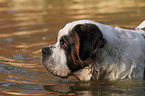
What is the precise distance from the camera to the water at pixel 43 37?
16.4ft

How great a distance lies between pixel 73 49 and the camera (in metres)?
4.93

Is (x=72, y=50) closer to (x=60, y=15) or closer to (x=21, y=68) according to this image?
(x=21, y=68)

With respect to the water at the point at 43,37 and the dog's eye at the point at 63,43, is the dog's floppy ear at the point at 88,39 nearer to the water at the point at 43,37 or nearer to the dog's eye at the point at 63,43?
the dog's eye at the point at 63,43

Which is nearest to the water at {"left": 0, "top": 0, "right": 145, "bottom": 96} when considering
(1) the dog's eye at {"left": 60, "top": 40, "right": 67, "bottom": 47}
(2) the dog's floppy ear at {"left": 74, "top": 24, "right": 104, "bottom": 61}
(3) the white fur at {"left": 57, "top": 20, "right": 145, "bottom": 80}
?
(3) the white fur at {"left": 57, "top": 20, "right": 145, "bottom": 80}

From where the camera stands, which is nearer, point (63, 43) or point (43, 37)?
point (63, 43)

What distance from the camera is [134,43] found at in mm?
4918

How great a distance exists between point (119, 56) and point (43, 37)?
14.3 ft

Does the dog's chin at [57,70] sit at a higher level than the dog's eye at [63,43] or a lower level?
lower

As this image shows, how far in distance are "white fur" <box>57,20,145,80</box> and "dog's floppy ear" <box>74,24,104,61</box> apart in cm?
16

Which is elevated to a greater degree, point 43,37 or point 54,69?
point 54,69

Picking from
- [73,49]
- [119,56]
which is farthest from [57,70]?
[119,56]

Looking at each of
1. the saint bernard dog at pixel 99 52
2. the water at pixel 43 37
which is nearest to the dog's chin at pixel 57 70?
the saint bernard dog at pixel 99 52

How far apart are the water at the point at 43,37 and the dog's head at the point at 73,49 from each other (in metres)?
0.38

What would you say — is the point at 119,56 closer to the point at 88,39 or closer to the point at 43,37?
the point at 88,39
